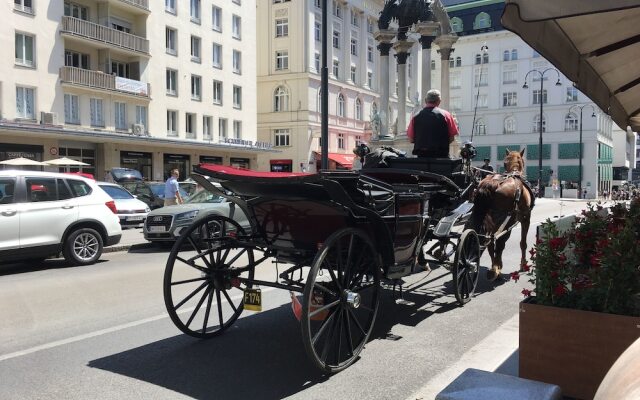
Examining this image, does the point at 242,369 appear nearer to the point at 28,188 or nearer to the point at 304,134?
the point at 28,188

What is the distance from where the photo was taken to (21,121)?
1132 inches

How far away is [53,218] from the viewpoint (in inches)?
400

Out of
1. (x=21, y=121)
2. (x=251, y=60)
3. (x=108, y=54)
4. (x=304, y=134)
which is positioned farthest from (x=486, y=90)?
(x=21, y=121)

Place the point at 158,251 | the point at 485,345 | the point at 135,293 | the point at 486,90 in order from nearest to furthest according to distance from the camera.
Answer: the point at 485,345 → the point at 135,293 → the point at 158,251 → the point at 486,90

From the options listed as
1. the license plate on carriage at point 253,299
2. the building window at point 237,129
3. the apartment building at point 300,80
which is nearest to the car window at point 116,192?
the license plate on carriage at point 253,299

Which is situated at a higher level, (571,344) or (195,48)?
(195,48)

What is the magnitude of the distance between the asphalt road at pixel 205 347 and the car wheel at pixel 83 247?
6.47 feet

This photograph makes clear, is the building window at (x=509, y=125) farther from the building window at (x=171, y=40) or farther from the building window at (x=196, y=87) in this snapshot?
the building window at (x=171, y=40)

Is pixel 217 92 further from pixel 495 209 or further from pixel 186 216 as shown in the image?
pixel 495 209

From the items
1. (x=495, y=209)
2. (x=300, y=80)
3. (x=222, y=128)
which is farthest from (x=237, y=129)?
(x=495, y=209)

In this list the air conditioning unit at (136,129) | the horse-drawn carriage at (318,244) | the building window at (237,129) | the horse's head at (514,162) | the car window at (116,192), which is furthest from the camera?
the building window at (237,129)

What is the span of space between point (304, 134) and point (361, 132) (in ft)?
31.6

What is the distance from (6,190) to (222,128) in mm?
34322

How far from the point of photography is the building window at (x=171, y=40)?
38.6 metres
